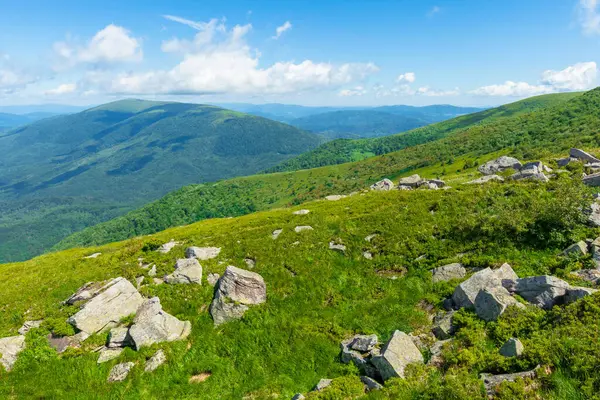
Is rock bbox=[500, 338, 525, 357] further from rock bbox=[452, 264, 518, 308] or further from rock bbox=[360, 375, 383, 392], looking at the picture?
rock bbox=[360, 375, 383, 392]

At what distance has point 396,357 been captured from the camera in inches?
516

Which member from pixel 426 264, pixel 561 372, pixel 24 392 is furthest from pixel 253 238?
pixel 561 372

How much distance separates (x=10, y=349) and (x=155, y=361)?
27.9ft

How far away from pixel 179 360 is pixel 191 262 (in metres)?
9.00

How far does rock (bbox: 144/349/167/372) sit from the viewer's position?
Answer: 53.0 feet

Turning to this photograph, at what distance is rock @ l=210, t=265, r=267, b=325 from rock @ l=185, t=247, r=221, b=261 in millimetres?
6130

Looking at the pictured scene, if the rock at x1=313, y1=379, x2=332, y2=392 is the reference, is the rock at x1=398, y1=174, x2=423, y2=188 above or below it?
above

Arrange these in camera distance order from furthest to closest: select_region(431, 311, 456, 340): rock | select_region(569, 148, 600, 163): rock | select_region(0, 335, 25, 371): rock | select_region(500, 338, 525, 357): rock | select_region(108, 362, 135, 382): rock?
select_region(569, 148, 600, 163): rock
select_region(0, 335, 25, 371): rock
select_region(108, 362, 135, 382): rock
select_region(431, 311, 456, 340): rock
select_region(500, 338, 525, 357): rock

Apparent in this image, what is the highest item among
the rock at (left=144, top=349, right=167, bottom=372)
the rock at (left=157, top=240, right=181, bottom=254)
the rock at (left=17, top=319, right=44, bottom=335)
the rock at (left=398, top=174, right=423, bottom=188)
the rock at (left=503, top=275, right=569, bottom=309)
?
the rock at (left=503, top=275, right=569, bottom=309)

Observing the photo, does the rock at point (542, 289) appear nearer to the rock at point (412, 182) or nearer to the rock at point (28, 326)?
the rock at point (28, 326)

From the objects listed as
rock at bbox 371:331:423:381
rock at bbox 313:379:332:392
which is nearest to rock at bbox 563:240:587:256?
rock at bbox 371:331:423:381

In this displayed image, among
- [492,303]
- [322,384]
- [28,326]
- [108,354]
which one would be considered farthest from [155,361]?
[492,303]

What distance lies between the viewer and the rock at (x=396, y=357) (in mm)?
12771

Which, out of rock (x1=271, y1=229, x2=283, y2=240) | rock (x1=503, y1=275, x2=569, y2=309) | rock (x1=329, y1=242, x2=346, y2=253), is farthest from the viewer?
rock (x1=271, y1=229, x2=283, y2=240)
